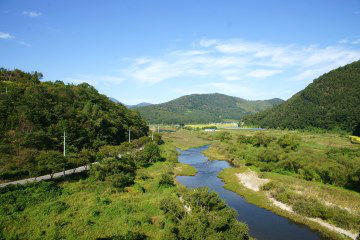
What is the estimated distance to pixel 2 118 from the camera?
57219 mm

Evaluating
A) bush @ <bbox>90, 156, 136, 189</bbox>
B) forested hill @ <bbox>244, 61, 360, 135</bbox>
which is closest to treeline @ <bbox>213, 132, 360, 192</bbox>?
bush @ <bbox>90, 156, 136, 189</bbox>

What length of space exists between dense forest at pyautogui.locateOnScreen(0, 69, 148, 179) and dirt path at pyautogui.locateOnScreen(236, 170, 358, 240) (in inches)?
1396

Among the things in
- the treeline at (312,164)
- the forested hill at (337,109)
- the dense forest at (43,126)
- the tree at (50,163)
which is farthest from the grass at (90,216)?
the forested hill at (337,109)

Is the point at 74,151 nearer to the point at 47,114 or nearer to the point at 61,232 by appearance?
the point at 47,114

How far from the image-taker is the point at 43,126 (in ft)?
206

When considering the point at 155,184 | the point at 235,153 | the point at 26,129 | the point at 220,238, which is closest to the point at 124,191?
the point at 155,184

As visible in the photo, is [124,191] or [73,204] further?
[124,191]

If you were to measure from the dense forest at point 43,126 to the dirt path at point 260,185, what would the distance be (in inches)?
1396

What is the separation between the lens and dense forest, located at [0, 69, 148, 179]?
4647cm

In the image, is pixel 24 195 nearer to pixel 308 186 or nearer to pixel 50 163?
pixel 50 163

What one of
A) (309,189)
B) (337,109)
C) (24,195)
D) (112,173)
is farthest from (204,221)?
(337,109)

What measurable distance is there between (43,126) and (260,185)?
173 ft

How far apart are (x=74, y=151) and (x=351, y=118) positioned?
169564 mm

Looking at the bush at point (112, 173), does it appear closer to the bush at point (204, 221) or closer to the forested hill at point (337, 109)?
the bush at point (204, 221)
